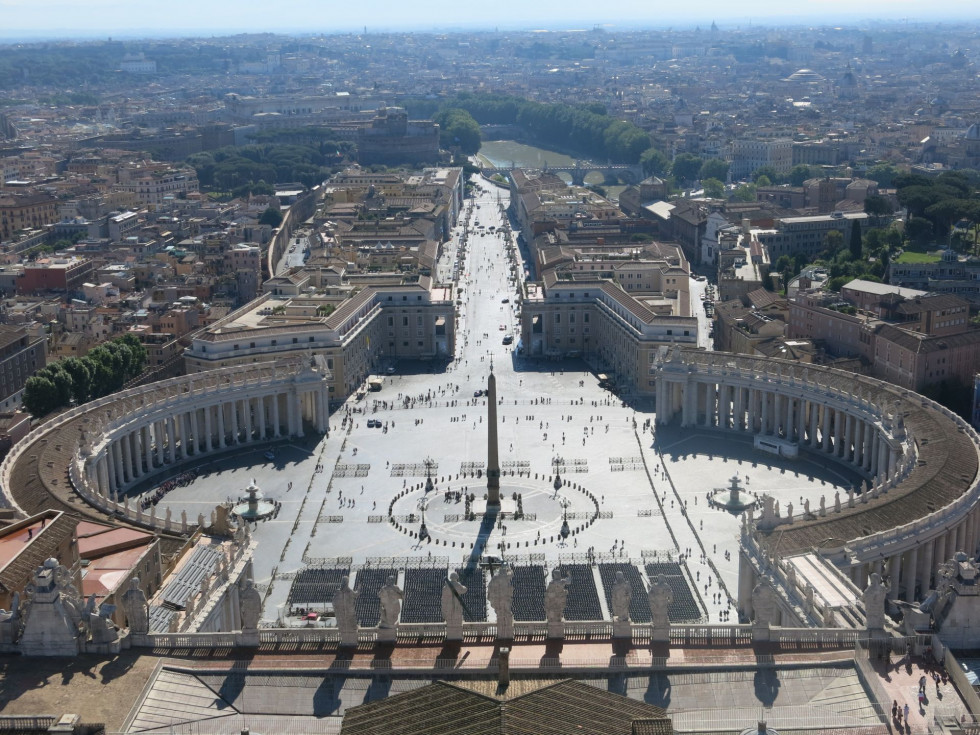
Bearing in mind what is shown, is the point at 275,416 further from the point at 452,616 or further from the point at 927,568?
the point at 452,616

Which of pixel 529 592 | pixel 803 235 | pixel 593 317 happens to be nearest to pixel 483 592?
pixel 529 592

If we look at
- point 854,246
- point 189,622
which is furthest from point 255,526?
point 854,246

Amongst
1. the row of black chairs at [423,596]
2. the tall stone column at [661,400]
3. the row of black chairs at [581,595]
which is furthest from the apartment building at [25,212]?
the row of black chairs at [581,595]

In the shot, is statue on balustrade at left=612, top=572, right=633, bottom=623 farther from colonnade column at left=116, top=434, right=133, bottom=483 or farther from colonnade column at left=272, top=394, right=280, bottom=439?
colonnade column at left=272, top=394, right=280, bottom=439

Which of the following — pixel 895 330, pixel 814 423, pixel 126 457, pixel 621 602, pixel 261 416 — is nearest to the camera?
pixel 621 602

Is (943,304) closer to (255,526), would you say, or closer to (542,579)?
(542,579)

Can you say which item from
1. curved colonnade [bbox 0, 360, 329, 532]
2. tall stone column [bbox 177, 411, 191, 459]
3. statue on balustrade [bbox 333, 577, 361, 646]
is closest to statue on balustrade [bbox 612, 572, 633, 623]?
statue on balustrade [bbox 333, 577, 361, 646]

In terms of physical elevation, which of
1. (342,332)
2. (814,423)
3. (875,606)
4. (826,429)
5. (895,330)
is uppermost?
(875,606)
